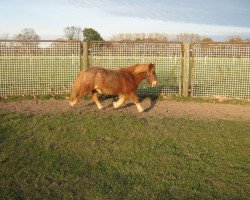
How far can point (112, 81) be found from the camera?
1023 centimetres

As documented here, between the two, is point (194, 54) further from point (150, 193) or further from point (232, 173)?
point (150, 193)

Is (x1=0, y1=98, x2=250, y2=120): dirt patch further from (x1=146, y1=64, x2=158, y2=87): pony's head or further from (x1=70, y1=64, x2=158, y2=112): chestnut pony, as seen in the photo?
(x1=146, y1=64, x2=158, y2=87): pony's head

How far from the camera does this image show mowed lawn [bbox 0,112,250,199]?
17.2 ft

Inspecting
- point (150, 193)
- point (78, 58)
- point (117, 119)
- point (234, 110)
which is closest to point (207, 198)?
point (150, 193)

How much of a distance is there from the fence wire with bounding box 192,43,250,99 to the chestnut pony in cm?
315

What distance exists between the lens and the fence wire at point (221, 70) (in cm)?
1347

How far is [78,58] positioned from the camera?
43.0 feet

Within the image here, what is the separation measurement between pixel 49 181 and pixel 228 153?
3.33 m

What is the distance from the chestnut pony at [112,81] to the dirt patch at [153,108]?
376 millimetres

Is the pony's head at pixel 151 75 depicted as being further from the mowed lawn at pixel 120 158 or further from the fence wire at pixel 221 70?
the fence wire at pixel 221 70

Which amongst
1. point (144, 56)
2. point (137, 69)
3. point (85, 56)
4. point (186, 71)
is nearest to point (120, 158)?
point (137, 69)

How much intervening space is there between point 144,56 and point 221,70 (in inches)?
116

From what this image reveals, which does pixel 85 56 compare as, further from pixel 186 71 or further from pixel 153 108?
pixel 186 71

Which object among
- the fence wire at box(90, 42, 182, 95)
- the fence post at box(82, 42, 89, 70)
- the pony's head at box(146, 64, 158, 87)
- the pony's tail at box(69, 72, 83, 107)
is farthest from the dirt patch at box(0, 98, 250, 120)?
the fence post at box(82, 42, 89, 70)
